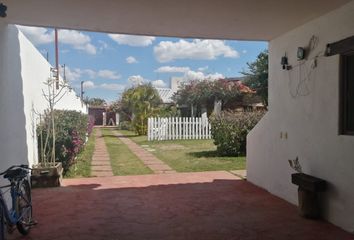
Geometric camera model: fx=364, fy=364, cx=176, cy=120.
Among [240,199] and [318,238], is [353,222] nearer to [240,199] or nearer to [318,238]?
[318,238]

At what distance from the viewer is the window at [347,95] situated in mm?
5223

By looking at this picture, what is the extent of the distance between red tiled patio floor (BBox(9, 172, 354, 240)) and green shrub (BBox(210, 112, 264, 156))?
13.6 ft

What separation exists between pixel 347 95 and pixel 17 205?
486cm

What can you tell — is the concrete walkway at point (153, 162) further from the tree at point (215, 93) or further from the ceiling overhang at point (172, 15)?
the tree at point (215, 93)

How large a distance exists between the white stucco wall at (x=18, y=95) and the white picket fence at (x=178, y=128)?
1126cm

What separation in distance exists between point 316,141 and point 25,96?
567 centimetres

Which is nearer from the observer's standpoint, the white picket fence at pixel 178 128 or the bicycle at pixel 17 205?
the bicycle at pixel 17 205

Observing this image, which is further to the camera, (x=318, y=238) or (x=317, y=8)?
(x=317, y=8)

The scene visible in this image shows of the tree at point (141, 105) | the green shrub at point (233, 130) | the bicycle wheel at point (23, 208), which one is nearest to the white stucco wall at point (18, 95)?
the bicycle wheel at point (23, 208)

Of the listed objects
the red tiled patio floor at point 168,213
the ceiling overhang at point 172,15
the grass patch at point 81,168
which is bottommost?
the red tiled patio floor at point 168,213

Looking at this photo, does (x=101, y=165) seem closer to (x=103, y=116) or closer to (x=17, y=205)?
(x=17, y=205)

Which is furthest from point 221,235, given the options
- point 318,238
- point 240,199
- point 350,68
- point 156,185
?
point 156,185

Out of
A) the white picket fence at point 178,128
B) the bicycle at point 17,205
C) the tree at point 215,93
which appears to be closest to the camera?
the bicycle at point 17,205

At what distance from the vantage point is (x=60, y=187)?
26.6 feet
